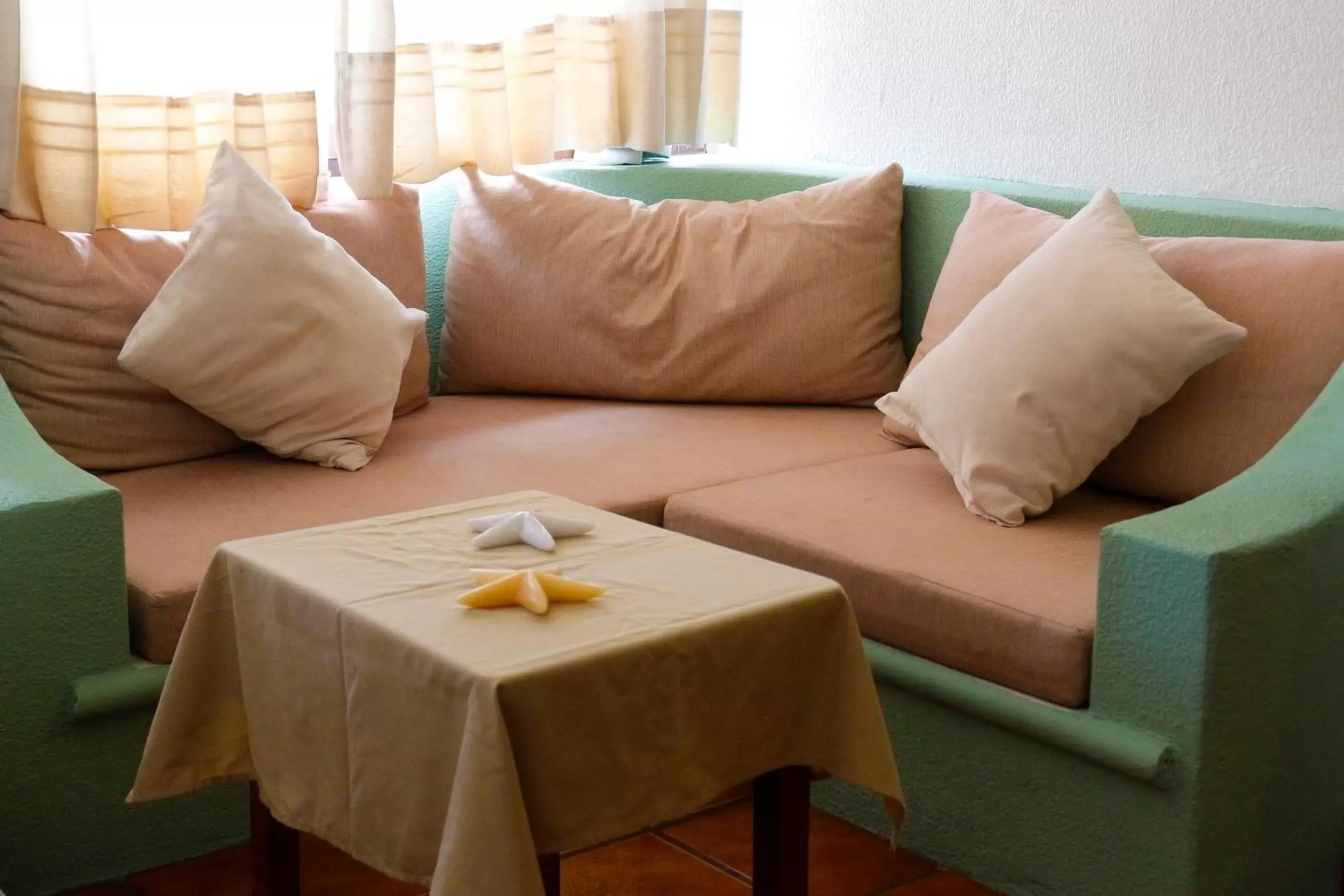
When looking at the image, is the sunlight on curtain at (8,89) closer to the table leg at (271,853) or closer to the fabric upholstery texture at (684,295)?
the fabric upholstery texture at (684,295)

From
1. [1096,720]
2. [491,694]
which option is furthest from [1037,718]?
[491,694]

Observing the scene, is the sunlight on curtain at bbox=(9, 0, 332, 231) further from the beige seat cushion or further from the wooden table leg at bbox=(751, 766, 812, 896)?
the wooden table leg at bbox=(751, 766, 812, 896)

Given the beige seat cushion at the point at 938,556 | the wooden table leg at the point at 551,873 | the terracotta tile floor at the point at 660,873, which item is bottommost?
the terracotta tile floor at the point at 660,873

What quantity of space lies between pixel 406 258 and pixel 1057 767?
152 centimetres

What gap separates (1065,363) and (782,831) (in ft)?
2.80

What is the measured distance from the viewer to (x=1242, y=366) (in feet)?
7.13

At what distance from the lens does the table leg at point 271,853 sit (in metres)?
1.76

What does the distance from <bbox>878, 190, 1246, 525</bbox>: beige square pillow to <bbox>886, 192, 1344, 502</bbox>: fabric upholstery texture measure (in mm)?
63

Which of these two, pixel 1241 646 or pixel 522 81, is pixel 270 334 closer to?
pixel 522 81

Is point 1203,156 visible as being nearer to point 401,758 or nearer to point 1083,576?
point 1083,576

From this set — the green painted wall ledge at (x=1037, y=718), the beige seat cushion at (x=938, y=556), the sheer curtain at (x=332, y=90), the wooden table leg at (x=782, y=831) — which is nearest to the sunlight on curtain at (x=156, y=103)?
the sheer curtain at (x=332, y=90)

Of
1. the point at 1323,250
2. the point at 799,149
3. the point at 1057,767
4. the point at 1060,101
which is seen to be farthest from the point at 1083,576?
the point at 799,149

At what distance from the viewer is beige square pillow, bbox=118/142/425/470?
237cm

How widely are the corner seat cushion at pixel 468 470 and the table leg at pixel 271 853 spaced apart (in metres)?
0.32
